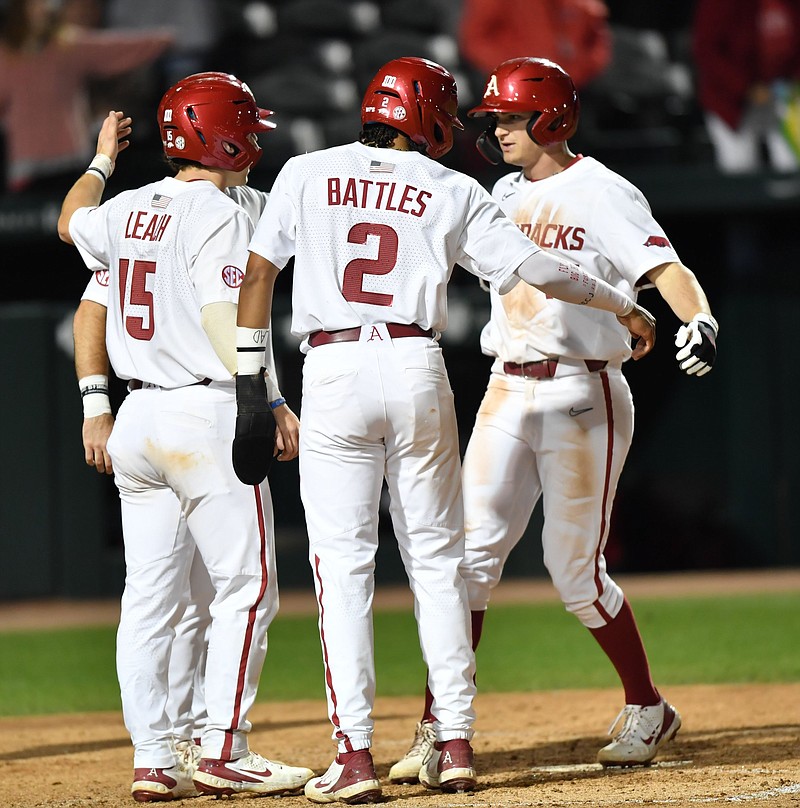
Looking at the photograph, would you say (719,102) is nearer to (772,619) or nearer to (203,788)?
(772,619)

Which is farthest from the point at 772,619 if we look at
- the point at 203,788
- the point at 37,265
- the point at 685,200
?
the point at 37,265

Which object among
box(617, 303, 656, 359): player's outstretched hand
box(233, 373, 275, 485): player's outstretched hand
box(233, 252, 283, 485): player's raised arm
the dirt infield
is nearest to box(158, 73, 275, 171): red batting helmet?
box(233, 252, 283, 485): player's raised arm

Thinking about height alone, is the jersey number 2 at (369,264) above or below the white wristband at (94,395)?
above

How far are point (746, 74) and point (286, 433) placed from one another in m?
8.80

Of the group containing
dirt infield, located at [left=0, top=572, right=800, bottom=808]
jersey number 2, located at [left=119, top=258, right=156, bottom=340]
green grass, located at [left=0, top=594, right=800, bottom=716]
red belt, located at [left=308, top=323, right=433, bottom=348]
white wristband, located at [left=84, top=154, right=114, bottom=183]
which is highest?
white wristband, located at [left=84, top=154, right=114, bottom=183]

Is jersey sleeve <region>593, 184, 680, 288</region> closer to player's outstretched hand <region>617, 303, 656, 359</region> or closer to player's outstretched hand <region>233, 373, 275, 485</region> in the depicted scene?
player's outstretched hand <region>617, 303, 656, 359</region>

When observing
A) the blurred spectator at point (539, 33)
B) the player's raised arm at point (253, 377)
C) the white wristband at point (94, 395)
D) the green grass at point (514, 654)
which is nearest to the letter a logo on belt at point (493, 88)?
the player's raised arm at point (253, 377)

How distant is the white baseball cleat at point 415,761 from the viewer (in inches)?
149

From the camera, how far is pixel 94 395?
4.09 metres

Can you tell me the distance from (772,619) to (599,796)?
17.1 feet

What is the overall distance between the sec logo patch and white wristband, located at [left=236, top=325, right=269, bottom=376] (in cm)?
15

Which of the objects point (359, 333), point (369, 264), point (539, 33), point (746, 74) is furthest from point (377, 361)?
point (746, 74)

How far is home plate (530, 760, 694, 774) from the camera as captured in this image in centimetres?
401

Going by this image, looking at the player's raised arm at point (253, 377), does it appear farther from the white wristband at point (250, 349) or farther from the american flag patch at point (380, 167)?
the american flag patch at point (380, 167)
